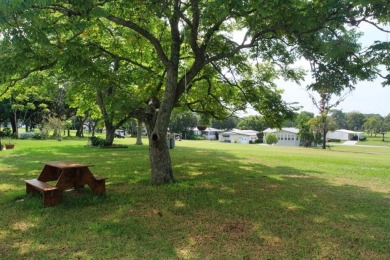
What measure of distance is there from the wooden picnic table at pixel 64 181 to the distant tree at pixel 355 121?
397 feet

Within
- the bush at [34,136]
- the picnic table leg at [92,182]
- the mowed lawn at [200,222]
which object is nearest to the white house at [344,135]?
the bush at [34,136]

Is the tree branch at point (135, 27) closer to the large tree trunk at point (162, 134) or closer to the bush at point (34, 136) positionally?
the large tree trunk at point (162, 134)

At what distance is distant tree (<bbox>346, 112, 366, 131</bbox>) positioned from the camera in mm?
112375

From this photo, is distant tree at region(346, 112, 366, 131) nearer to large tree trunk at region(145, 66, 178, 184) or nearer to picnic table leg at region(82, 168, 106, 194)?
large tree trunk at region(145, 66, 178, 184)

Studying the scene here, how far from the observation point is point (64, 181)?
6547 mm

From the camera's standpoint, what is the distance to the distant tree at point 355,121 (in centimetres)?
11238

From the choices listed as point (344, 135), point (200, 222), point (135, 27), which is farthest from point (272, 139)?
point (200, 222)

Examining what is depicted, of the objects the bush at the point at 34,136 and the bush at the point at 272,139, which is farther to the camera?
the bush at the point at 272,139

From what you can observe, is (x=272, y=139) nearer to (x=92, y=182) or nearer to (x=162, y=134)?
(x=162, y=134)

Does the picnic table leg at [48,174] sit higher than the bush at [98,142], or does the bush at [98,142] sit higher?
the bush at [98,142]

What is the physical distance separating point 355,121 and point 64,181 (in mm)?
122114

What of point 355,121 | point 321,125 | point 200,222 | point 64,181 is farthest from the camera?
point 355,121

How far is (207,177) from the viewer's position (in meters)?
10.2

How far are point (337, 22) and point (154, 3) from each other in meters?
3.81
